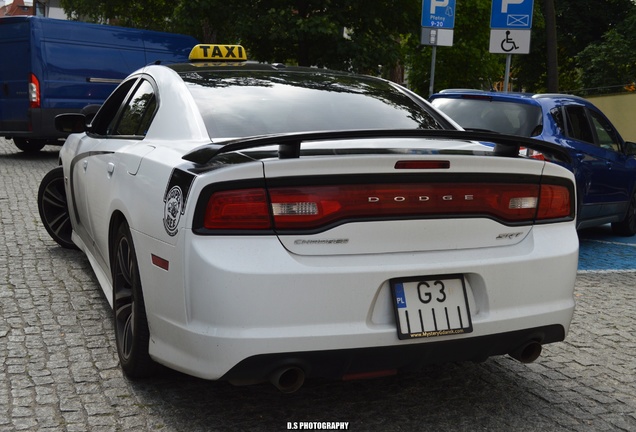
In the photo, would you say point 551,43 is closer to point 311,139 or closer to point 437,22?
point 437,22

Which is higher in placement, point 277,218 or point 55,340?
point 277,218

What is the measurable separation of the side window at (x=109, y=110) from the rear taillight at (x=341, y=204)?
249 centimetres

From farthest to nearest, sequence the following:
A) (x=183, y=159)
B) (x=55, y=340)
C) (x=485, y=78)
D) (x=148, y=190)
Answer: (x=485, y=78), (x=55, y=340), (x=148, y=190), (x=183, y=159)

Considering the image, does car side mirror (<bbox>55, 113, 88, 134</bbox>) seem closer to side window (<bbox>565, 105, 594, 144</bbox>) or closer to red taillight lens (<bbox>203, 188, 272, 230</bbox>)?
red taillight lens (<bbox>203, 188, 272, 230</bbox>)

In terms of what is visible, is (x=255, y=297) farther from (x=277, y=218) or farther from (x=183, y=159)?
(x=183, y=159)

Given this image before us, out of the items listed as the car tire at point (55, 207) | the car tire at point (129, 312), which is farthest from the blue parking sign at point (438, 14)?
the car tire at point (129, 312)

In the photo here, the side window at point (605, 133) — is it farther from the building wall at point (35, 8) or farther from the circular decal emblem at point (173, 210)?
the building wall at point (35, 8)

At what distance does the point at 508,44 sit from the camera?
12.9 m

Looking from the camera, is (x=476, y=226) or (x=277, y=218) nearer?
(x=277, y=218)

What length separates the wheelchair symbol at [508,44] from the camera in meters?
12.9

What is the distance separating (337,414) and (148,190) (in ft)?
4.21

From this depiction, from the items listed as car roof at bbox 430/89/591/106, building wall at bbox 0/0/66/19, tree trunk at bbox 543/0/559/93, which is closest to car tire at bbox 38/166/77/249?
car roof at bbox 430/89/591/106

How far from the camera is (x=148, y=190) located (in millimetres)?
3883

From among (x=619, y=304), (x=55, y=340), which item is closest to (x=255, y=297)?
(x=55, y=340)
